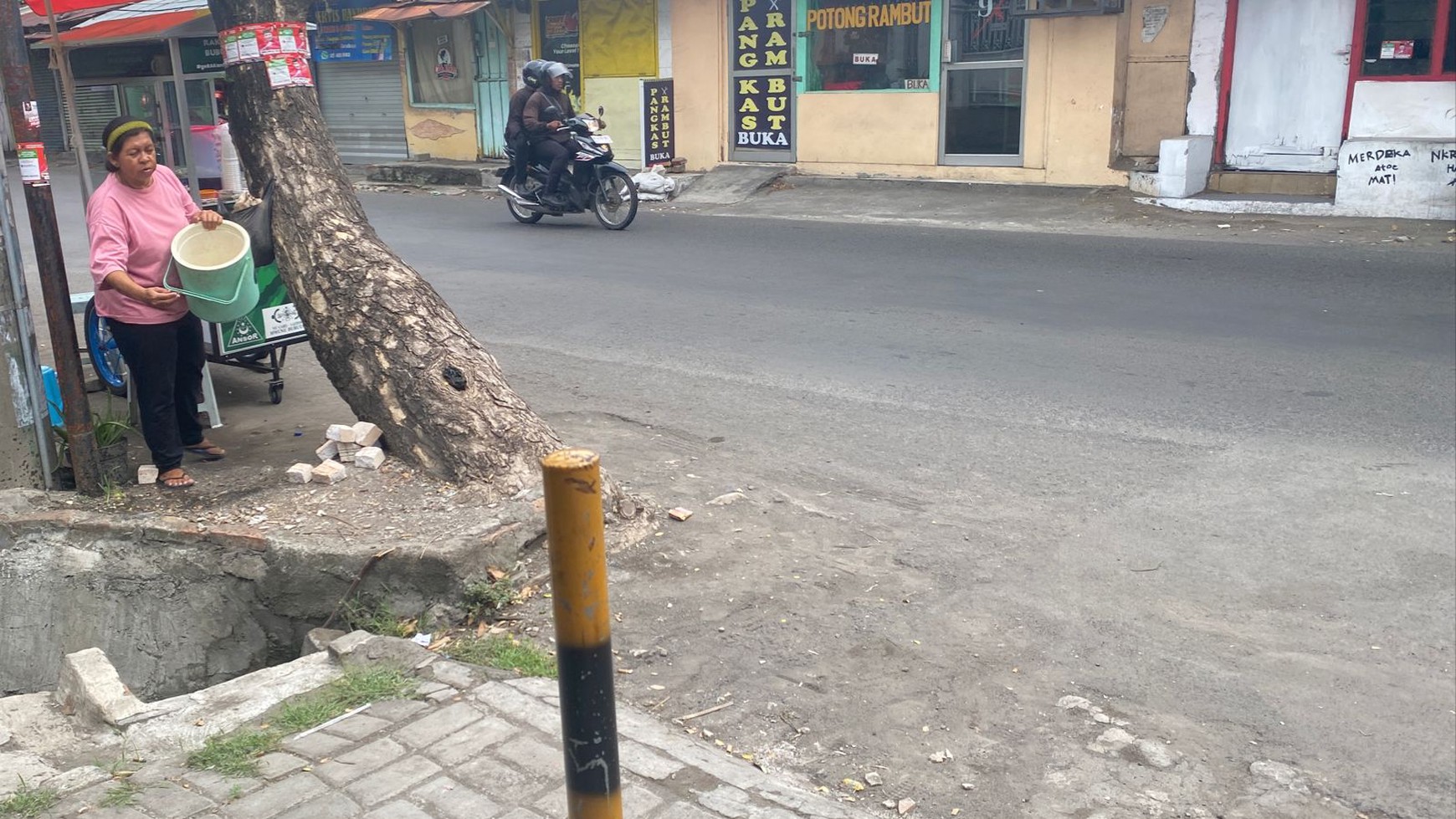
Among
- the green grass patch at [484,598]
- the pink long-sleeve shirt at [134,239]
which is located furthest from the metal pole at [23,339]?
the green grass patch at [484,598]

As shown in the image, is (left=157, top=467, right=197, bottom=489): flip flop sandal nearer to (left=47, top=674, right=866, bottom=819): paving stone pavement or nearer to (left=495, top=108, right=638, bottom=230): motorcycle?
(left=47, top=674, right=866, bottom=819): paving stone pavement

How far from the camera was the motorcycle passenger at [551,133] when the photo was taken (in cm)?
1395

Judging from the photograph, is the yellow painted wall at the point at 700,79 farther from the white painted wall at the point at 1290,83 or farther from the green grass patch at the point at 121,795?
the green grass patch at the point at 121,795

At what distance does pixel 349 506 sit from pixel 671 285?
19.8 feet

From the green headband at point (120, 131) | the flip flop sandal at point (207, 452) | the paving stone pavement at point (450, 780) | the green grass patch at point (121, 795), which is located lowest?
the paving stone pavement at point (450, 780)

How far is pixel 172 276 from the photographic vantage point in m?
5.35

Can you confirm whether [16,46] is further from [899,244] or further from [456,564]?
[899,244]

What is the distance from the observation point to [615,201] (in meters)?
14.0

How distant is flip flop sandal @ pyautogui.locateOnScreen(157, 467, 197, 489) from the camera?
5.44 meters

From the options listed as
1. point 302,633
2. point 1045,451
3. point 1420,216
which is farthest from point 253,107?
point 1420,216

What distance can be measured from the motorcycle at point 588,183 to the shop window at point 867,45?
463 centimetres

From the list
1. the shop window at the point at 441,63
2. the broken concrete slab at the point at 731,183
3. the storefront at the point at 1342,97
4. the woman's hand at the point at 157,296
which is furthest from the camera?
the shop window at the point at 441,63

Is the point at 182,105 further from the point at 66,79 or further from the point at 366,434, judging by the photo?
the point at 366,434

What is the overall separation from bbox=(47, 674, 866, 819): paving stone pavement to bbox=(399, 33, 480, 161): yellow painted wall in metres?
19.7
